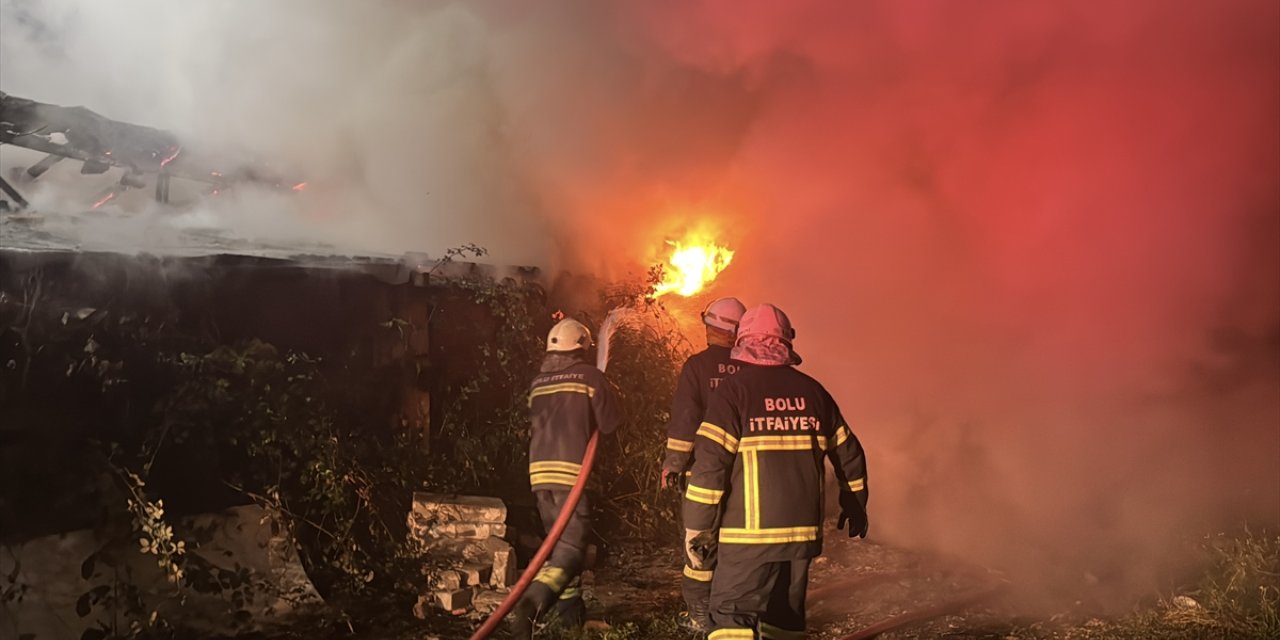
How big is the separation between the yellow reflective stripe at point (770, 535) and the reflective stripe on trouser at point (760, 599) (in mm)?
116

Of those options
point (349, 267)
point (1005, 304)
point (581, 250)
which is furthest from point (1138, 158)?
point (349, 267)

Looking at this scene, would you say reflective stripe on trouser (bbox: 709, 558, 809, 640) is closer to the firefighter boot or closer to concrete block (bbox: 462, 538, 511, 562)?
the firefighter boot

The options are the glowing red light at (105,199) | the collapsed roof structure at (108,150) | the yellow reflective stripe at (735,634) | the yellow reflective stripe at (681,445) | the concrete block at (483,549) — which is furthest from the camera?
the glowing red light at (105,199)

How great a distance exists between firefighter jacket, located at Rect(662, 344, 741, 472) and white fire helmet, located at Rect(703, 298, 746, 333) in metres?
0.16

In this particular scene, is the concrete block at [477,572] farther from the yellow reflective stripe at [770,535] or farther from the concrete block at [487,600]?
the yellow reflective stripe at [770,535]

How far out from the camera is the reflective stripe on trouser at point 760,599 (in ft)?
13.3

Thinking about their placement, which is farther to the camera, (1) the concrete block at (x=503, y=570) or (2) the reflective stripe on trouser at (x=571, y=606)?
(1) the concrete block at (x=503, y=570)

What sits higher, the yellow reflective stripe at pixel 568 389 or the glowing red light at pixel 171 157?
the glowing red light at pixel 171 157

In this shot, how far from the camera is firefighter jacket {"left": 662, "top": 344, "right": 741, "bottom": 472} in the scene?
185 inches

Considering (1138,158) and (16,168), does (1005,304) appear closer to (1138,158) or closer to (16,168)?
(1138,158)

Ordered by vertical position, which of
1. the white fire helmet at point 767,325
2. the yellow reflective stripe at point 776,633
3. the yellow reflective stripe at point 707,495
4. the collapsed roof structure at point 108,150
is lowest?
the yellow reflective stripe at point 776,633

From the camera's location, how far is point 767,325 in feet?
14.1

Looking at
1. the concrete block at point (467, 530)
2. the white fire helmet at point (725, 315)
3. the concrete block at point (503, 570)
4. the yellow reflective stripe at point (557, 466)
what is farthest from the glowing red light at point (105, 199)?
the white fire helmet at point (725, 315)

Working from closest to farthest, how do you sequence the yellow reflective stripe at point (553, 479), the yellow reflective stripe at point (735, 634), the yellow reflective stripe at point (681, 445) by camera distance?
the yellow reflective stripe at point (735, 634), the yellow reflective stripe at point (681, 445), the yellow reflective stripe at point (553, 479)
